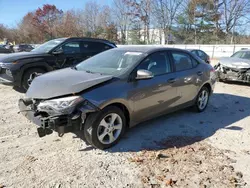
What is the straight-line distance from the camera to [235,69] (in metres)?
9.12

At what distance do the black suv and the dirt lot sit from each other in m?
1.91

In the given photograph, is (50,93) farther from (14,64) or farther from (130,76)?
(14,64)

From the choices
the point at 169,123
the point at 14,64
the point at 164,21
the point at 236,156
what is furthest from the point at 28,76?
the point at 164,21

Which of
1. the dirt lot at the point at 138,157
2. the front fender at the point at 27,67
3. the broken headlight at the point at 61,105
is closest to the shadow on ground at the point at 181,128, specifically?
the dirt lot at the point at 138,157

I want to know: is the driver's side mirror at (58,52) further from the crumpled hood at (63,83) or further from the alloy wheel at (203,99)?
the alloy wheel at (203,99)

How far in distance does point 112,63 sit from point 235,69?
21.6 ft

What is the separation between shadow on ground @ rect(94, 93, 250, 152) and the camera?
3.89m

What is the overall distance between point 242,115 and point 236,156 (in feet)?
7.86

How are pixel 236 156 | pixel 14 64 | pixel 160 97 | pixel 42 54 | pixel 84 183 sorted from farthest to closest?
pixel 42 54 → pixel 14 64 → pixel 160 97 → pixel 236 156 → pixel 84 183

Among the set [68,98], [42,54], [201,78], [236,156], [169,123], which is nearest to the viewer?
[68,98]

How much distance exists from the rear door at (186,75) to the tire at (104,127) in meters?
1.63

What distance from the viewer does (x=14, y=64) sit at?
6.54 metres

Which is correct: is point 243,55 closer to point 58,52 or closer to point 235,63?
point 235,63

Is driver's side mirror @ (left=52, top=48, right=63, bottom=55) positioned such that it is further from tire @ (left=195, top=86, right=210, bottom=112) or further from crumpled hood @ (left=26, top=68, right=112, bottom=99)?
tire @ (left=195, top=86, right=210, bottom=112)
